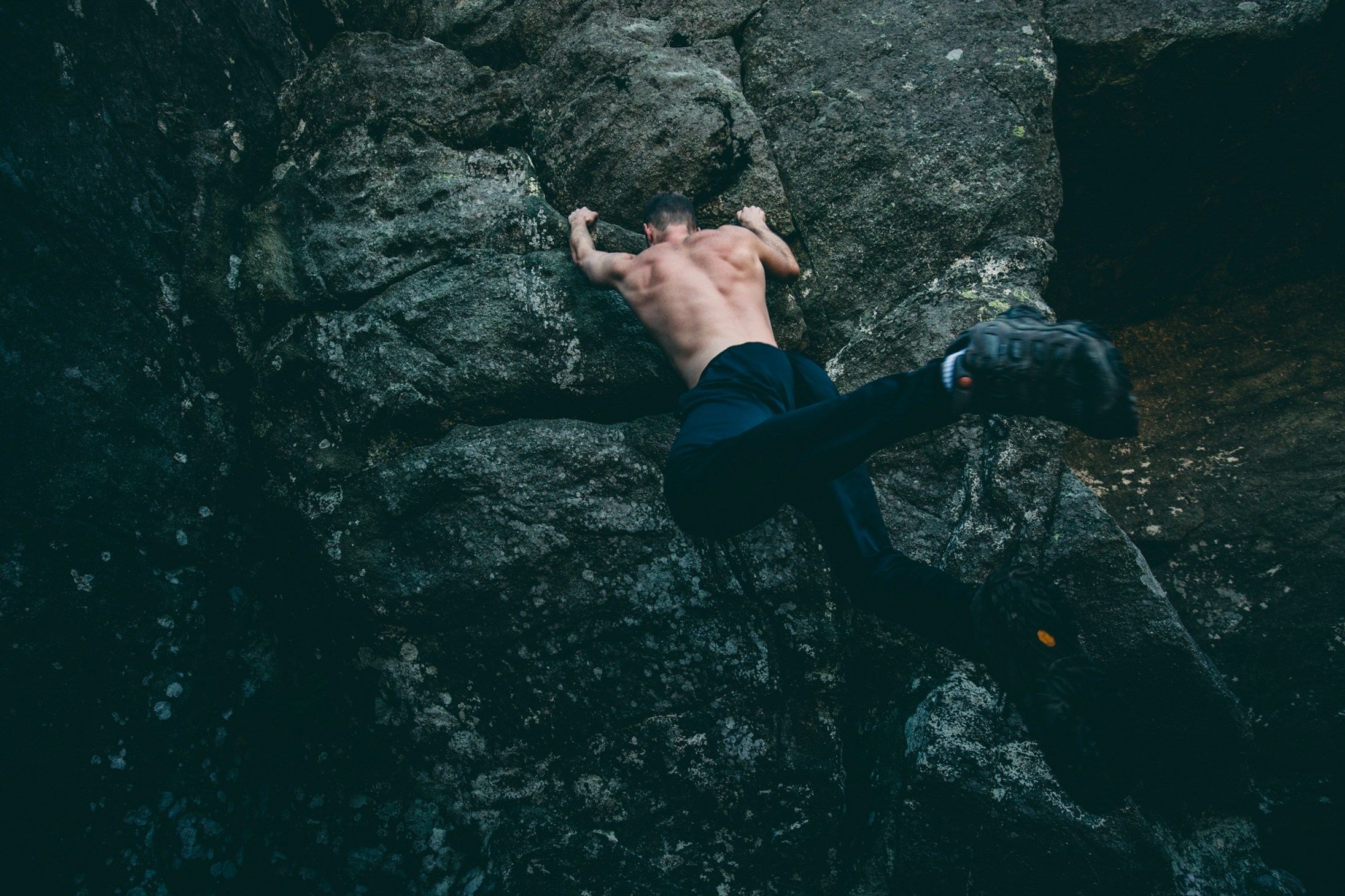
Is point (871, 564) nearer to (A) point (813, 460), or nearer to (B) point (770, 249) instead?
(A) point (813, 460)

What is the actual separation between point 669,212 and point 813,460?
68.9 inches

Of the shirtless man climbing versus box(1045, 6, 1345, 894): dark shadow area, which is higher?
the shirtless man climbing

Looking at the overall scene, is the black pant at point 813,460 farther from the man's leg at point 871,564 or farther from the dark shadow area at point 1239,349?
the dark shadow area at point 1239,349

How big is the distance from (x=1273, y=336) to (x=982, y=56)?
2.71 metres

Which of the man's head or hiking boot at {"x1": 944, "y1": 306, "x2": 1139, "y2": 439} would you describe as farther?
the man's head

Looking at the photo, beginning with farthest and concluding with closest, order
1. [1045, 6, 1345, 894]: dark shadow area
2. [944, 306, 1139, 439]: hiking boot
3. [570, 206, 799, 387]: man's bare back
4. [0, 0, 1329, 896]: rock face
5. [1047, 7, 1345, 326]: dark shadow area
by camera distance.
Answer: [1047, 7, 1345, 326]: dark shadow area < [1045, 6, 1345, 894]: dark shadow area < [570, 206, 799, 387]: man's bare back < [0, 0, 1329, 896]: rock face < [944, 306, 1139, 439]: hiking boot

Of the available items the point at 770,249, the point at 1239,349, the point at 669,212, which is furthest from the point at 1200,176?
the point at 669,212

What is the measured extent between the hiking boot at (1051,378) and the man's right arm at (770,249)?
5.05 feet

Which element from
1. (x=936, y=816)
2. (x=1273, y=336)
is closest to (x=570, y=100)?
(x=936, y=816)

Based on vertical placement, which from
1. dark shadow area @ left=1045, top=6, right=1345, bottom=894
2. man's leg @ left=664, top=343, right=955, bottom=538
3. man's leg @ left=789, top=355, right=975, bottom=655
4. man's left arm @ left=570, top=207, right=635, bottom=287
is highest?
man's left arm @ left=570, top=207, right=635, bottom=287

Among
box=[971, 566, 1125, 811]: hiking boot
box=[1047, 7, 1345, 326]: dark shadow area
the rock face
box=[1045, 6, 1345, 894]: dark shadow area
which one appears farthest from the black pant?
box=[1047, 7, 1345, 326]: dark shadow area

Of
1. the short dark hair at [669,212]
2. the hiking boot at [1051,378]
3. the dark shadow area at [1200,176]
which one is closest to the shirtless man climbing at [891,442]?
the hiking boot at [1051,378]

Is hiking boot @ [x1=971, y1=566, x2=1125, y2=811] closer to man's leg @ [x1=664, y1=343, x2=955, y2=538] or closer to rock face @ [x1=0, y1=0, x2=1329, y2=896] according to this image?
man's leg @ [x1=664, y1=343, x2=955, y2=538]

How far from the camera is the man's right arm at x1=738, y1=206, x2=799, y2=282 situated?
10.1 feet
